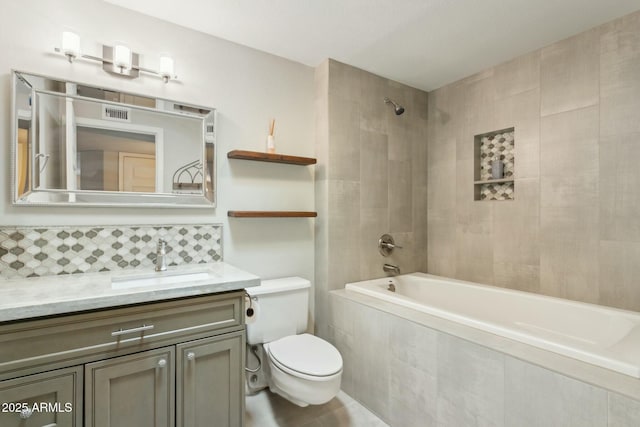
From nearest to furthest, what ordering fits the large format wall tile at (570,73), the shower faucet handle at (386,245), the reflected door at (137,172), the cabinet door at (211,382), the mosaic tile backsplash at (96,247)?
the cabinet door at (211,382)
the mosaic tile backsplash at (96,247)
the reflected door at (137,172)
the large format wall tile at (570,73)
the shower faucet handle at (386,245)

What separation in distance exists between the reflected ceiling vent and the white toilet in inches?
49.2

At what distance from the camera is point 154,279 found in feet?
5.48

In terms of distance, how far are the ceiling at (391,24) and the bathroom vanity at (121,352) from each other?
1.55 meters

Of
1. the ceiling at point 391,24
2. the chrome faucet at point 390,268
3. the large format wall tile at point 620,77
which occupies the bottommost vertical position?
the chrome faucet at point 390,268

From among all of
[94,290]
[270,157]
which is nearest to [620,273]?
[270,157]

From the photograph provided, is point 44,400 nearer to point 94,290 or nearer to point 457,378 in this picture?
point 94,290

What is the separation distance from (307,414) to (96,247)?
160cm

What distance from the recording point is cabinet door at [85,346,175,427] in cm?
118

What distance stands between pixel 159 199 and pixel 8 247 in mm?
699

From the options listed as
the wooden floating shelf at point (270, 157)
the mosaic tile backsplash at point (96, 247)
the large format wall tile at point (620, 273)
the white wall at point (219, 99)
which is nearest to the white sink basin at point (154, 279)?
the mosaic tile backsplash at point (96, 247)

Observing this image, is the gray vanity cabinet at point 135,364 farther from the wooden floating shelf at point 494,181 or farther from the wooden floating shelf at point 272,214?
the wooden floating shelf at point 494,181

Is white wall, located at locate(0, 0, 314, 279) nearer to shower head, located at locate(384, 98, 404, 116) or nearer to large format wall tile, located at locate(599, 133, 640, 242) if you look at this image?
shower head, located at locate(384, 98, 404, 116)

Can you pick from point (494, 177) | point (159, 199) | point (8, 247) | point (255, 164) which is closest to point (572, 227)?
point (494, 177)

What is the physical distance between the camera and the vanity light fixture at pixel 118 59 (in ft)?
5.14
